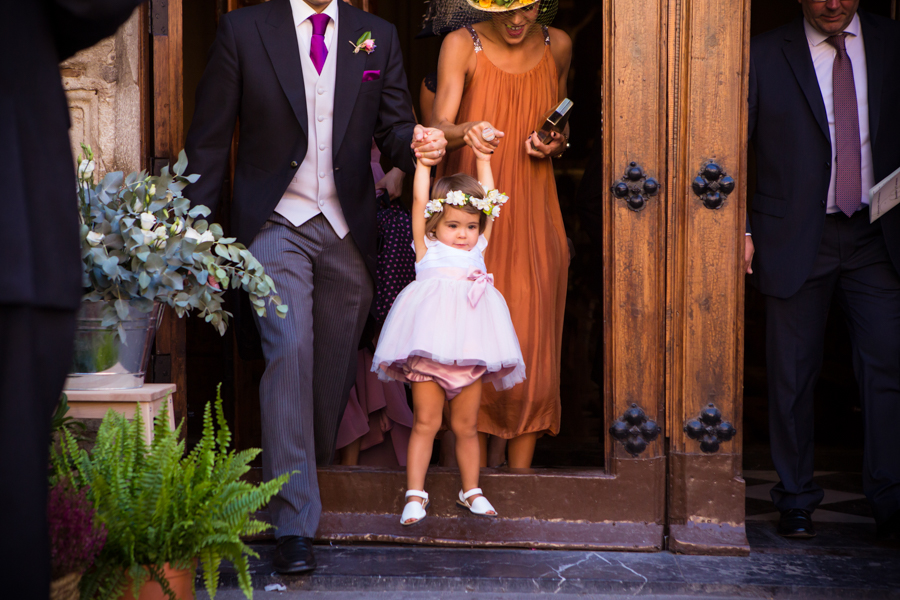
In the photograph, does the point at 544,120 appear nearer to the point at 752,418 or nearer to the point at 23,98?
the point at 23,98

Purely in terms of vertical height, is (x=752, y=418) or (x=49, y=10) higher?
(x=49, y=10)

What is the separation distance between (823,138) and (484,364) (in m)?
1.51

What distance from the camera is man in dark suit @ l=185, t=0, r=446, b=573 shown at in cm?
284

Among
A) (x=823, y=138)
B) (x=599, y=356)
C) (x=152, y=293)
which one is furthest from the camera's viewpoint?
(x=599, y=356)

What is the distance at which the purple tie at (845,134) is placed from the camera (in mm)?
3152

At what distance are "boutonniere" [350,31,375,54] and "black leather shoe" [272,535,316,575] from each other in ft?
5.43

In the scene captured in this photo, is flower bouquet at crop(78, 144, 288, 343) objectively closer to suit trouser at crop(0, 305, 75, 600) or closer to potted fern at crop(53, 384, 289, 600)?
potted fern at crop(53, 384, 289, 600)

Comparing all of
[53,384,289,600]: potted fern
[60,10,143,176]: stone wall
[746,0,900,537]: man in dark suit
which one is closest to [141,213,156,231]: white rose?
[53,384,289,600]: potted fern

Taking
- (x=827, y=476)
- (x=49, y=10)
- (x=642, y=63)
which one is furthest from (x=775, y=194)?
(x=49, y=10)

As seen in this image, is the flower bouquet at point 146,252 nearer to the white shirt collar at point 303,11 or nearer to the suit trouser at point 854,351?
the white shirt collar at point 303,11

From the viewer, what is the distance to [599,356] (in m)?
5.28

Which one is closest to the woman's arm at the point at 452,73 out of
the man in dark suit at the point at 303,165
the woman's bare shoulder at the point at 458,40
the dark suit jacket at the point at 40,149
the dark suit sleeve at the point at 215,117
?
the woman's bare shoulder at the point at 458,40

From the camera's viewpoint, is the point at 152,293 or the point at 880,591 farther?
the point at 880,591

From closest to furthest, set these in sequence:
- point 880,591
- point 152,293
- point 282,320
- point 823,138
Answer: point 152,293 < point 880,591 < point 282,320 < point 823,138
